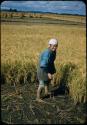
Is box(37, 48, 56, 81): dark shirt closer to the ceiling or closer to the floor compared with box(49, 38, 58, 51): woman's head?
closer to the floor

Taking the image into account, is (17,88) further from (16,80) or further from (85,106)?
(85,106)

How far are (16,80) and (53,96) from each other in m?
0.90

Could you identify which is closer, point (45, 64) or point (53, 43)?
point (53, 43)

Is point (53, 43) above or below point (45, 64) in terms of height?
above

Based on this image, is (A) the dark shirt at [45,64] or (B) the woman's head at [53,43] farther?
(A) the dark shirt at [45,64]

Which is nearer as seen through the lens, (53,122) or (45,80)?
(53,122)

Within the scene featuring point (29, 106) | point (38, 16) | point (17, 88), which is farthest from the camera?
point (38, 16)

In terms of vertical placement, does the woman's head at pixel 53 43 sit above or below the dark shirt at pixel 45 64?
above

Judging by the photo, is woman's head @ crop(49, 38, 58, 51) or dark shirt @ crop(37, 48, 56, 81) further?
dark shirt @ crop(37, 48, 56, 81)

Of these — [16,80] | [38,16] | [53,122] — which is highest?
[38,16]

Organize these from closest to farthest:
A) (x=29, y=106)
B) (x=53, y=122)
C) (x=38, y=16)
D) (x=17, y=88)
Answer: (x=53, y=122) < (x=29, y=106) < (x=17, y=88) < (x=38, y=16)

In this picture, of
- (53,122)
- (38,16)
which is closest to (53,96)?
(53,122)

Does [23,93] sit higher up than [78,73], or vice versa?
[78,73]

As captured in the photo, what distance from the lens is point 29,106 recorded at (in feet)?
16.5
